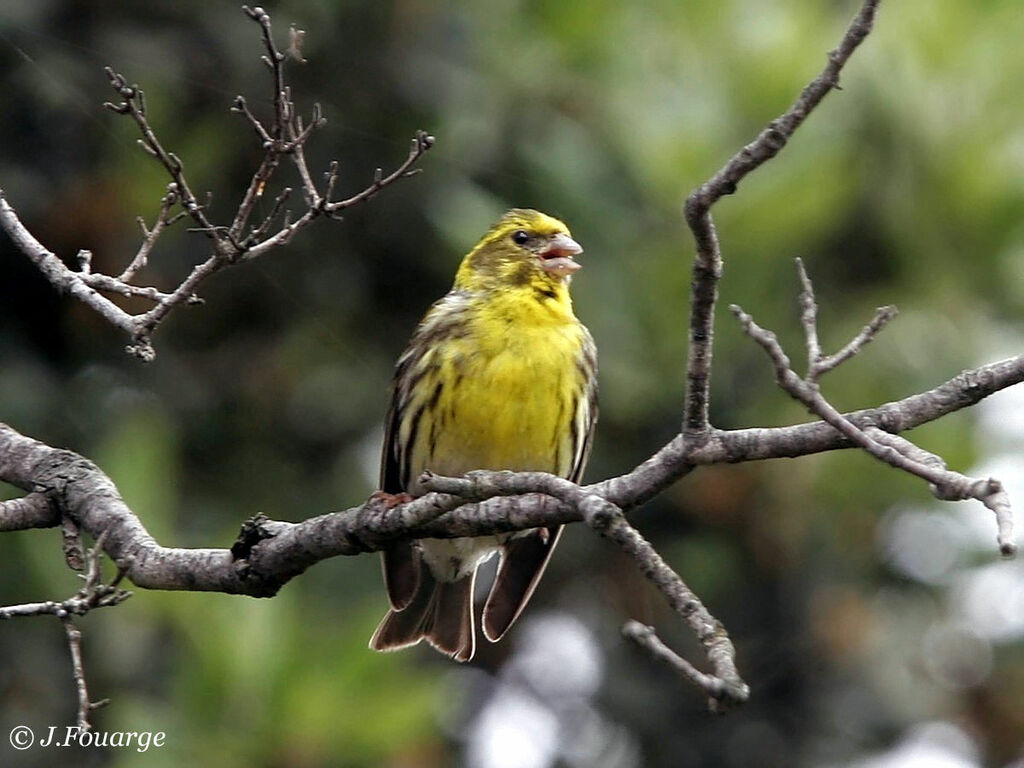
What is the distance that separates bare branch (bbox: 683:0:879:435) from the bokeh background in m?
3.06

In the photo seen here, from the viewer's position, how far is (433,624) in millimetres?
4664

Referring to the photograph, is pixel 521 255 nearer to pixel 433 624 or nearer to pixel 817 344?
pixel 433 624

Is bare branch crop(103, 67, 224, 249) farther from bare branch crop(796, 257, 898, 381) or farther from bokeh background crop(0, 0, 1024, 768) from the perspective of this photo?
bokeh background crop(0, 0, 1024, 768)

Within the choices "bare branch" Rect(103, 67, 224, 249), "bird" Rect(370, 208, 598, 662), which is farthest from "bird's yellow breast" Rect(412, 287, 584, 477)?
"bare branch" Rect(103, 67, 224, 249)

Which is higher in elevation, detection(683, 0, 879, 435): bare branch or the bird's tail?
the bird's tail

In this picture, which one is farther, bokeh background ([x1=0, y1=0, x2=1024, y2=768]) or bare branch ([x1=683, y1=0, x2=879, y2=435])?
bokeh background ([x1=0, y1=0, x2=1024, y2=768])

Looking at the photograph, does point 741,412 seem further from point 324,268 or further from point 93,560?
point 93,560

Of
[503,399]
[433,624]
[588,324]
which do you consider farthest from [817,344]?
[588,324]

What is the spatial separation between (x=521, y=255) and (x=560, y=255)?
0.38 feet

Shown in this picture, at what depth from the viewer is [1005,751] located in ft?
21.5

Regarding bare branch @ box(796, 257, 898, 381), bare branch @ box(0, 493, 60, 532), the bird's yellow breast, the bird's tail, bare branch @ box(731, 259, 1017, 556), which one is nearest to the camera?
bare branch @ box(731, 259, 1017, 556)

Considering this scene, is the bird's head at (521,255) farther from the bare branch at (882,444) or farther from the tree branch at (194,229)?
the bare branch at (882,444)

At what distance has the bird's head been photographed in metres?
4.79

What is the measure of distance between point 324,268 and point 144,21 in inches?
43.4
